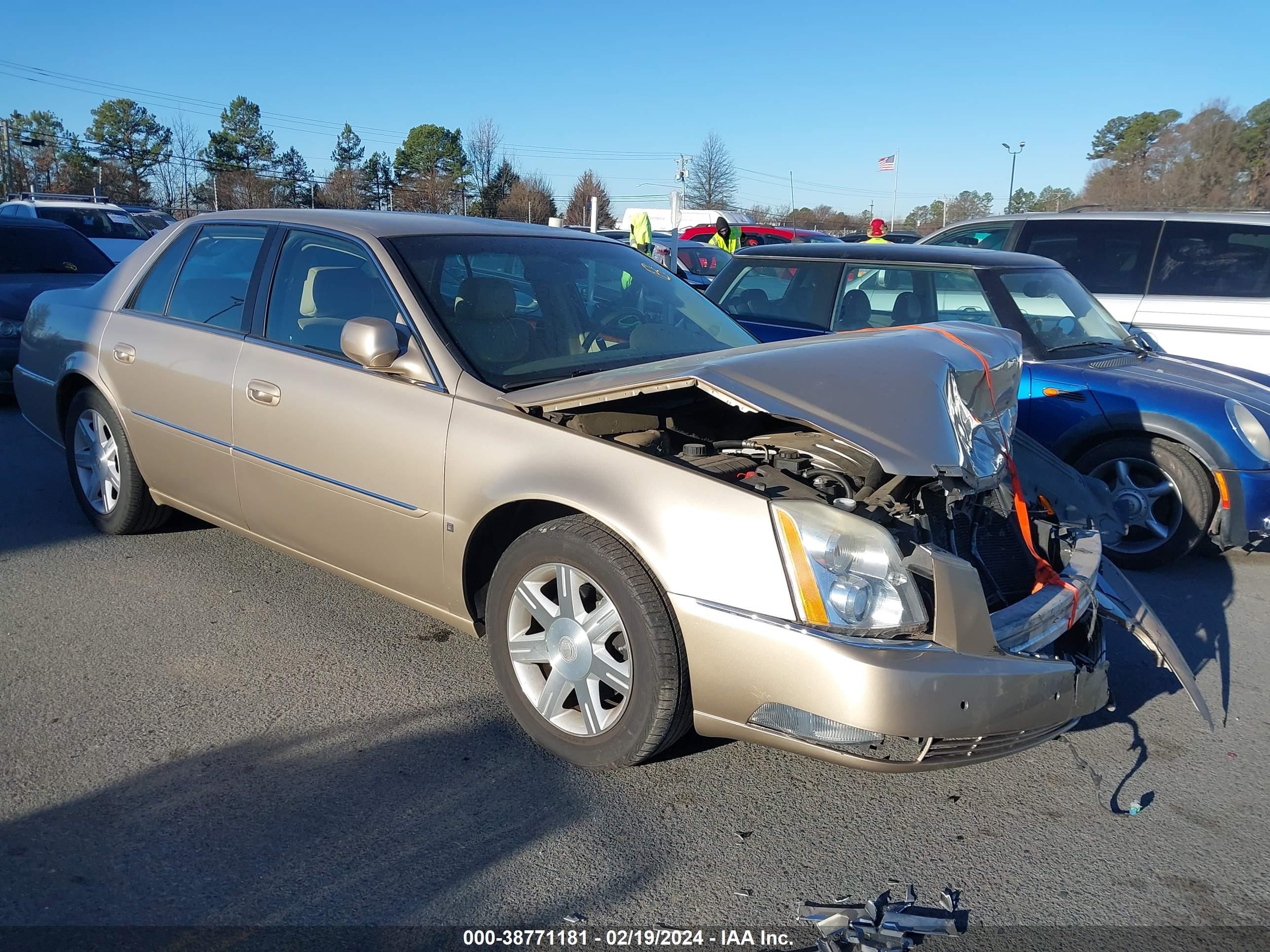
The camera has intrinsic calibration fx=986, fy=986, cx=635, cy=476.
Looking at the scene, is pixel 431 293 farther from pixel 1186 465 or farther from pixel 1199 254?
pixel 1199 254

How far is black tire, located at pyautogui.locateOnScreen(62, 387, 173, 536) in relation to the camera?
4797mm

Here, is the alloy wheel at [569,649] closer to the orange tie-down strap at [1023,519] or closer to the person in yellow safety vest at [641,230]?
the orange tie-down strap at [1023,519]

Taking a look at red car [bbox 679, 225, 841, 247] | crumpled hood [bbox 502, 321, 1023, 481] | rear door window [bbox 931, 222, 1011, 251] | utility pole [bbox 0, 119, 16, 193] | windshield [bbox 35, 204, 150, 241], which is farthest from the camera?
utility pole [bbox 0, 119, 16, 193]

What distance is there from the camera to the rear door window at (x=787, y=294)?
6402mm

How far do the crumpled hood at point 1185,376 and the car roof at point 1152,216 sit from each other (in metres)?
1.85

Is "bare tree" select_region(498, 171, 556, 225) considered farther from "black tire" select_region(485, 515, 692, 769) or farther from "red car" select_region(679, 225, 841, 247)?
"black tire" select_region(485, 515, 692, 769)

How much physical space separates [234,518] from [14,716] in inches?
47.7

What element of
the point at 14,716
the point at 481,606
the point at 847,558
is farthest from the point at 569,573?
the point at 14,716

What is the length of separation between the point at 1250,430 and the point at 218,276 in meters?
5.17

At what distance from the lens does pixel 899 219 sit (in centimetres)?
7556

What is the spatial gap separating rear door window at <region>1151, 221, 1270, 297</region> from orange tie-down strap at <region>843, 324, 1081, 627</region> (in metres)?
4.75

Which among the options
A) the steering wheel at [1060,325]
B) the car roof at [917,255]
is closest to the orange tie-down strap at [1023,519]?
the steering wheel at [1060,325]

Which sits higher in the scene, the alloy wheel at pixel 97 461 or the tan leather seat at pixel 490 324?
the tan leather seat at pixel 490 324

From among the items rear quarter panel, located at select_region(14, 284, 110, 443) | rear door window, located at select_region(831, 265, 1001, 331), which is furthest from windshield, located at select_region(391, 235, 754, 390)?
rear quarter panel, located at select_region(14, 284, 110, 443)
